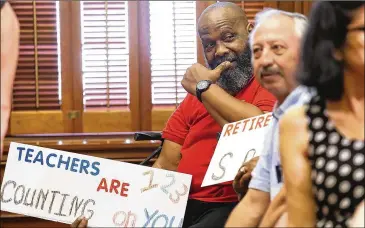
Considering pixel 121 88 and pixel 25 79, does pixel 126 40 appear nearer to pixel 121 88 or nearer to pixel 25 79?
pixel 121 88

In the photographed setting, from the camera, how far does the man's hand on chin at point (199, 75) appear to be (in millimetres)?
2739

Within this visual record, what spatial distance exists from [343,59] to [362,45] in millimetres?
58

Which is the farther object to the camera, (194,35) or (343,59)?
(194,35)

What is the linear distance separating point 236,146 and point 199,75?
0.44m

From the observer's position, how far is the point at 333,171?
149 centimetres

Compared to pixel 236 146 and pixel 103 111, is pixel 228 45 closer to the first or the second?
pixel 236 146

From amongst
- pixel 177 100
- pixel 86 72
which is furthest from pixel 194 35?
pixel 86 72

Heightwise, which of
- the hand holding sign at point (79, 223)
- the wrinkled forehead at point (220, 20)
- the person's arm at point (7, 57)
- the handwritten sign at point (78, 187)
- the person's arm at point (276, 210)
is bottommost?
the hand holding sign at point (79, 223)

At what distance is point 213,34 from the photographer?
2854 mm

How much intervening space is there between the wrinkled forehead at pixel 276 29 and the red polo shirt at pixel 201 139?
879 millimetres

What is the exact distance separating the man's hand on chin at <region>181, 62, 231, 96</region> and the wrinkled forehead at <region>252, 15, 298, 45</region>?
0.93m

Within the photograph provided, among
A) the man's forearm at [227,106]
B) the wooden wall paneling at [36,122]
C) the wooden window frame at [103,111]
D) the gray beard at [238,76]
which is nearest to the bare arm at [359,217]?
the man's forearm at [227,106]

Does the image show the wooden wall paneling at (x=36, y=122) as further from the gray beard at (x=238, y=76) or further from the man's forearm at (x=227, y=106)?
the man's forearm at (x=227, y=106)

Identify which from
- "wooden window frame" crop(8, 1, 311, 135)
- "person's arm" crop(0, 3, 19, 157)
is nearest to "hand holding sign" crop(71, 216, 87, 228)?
"person's arm" crop(0, 3, 19, 157)
